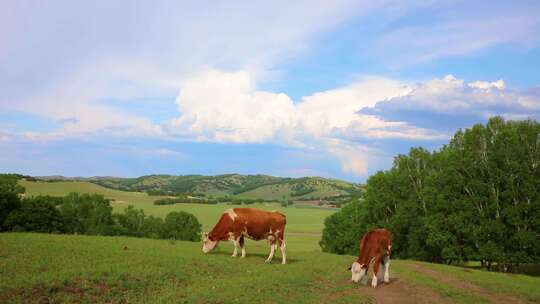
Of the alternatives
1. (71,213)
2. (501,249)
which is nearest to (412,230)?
(501,249)

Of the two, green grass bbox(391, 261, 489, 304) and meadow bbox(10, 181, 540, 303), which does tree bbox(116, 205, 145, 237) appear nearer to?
meadow bbox(10, 181, 540, 303)

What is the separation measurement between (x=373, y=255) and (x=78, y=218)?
70.6 meters

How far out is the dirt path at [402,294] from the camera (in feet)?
65.9

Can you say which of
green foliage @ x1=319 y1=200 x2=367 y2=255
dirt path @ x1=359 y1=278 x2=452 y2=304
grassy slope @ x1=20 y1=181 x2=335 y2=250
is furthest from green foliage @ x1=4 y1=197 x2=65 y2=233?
grassy slope @ x1=20 y1=181 x2=335 y2=250

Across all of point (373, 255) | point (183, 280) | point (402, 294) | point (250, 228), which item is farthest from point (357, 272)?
point (183, 280)

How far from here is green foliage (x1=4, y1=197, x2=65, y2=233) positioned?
4931 centimetres

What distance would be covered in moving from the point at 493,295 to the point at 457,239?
27.8 m

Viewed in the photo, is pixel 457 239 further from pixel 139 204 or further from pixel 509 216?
pixel 139 204

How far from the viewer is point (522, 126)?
153 ft

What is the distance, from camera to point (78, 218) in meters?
80.1

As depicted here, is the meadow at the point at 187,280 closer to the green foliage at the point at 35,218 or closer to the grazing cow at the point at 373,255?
the grazing cow at the point at 373,255

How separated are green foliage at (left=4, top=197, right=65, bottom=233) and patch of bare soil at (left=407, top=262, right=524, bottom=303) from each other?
42.0 m

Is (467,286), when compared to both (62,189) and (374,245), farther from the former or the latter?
(62,189)

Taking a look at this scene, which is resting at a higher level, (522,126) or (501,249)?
(522,126)
